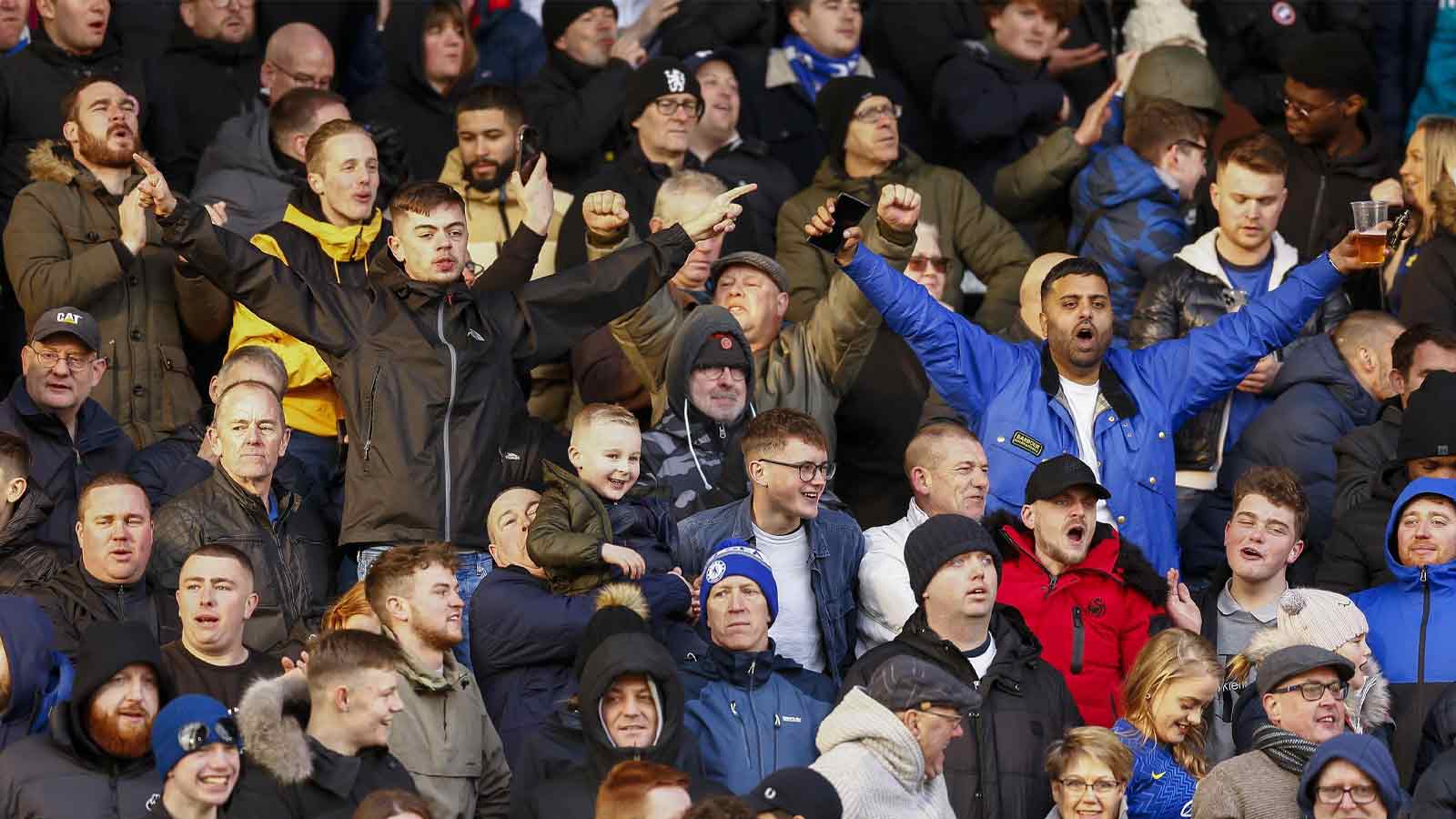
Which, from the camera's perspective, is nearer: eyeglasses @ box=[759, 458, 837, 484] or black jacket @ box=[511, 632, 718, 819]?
black jacket @ box=[511, 632, 718, 819]

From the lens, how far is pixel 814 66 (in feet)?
45.3

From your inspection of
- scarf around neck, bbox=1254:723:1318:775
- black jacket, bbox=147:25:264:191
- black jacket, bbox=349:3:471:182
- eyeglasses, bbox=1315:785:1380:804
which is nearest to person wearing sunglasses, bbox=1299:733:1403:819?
eyeglasses, bbox=1315:785:1380:804

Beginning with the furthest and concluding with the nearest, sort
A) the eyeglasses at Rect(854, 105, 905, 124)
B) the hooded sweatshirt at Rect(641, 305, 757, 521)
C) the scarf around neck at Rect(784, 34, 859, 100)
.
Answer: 1. the scarf around neck at Rect(784, 34, 859, 100)
2. the eyeglasses at Rect(854, 105, 905, 124)
3. the hooded sweatshirt at Rect(641, 305, 757, 521)

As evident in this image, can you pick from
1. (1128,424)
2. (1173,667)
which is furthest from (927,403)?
(1173,667)

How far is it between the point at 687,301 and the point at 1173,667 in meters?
3.01

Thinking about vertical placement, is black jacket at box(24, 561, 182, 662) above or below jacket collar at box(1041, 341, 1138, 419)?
below

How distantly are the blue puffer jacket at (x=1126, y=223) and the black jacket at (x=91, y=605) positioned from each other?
4.70 metres

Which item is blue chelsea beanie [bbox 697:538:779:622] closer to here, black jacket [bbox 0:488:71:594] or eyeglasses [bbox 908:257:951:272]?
black jacket [bbox 0:488:71:594]

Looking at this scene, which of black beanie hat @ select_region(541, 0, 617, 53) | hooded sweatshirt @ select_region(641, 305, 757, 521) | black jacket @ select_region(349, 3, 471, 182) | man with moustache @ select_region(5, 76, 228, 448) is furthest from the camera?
black beanie hat @ select_region(541, 0, 617, 53)

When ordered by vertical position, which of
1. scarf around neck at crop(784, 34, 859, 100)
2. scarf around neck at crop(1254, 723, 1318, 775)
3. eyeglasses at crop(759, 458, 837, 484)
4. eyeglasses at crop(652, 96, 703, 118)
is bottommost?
scarf around neck at crop(1254, 723, 1318, 775)

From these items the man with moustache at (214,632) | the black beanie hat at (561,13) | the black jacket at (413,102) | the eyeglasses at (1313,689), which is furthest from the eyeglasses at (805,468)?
the black beanie hat at (561,13)

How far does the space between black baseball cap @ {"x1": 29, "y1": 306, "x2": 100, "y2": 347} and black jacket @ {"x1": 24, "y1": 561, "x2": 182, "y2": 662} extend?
1158 mm

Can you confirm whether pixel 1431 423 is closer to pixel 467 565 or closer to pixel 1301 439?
pixel 1301 439

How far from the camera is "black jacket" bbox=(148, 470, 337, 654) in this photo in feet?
30.9
